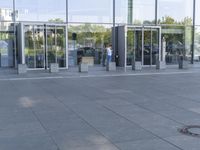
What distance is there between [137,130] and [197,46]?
23.1m

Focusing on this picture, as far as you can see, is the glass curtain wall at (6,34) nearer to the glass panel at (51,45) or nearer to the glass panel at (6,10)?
the glass panel at (6,10)

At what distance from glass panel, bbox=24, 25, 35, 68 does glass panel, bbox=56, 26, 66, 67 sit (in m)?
1.71

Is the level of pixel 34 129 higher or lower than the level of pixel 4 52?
lower

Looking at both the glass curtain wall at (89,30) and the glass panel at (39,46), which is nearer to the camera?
the glass panel at (39,46)

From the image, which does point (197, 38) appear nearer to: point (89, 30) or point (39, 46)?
point (89, 30)

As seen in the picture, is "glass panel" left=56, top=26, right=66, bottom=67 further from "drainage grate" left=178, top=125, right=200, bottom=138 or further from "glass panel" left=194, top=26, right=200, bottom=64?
"drainage grate" left=178, top=125, right=200, bottom=138

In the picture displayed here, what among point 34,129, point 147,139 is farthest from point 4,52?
point 147,139

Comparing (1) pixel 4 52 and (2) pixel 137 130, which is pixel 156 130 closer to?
(2) pixel 137 130

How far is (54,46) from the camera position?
2305cm

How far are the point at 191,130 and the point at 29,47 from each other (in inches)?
670

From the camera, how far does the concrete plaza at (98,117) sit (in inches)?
247

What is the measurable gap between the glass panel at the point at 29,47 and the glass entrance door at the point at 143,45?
670 cm

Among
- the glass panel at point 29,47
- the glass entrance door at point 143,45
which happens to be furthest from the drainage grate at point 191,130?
the glass entrance door at point 143,45

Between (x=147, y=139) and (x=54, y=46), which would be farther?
(x=54, y=46)
